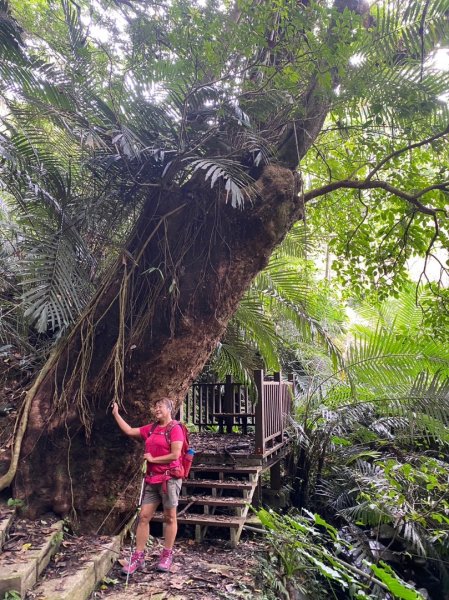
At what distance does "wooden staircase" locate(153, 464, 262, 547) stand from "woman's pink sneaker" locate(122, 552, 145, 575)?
3.89 feet

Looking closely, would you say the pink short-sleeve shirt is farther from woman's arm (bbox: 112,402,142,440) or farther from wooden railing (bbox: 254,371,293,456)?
wooden railing (bbox: 254,371,293,456)

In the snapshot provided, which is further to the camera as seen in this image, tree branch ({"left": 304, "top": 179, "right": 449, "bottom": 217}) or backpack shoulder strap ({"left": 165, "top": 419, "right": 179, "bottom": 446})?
tree branch ({"left": 304, "top": 179, "right": 449, "bottom": 217})

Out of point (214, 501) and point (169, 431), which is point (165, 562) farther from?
point (214, 501)

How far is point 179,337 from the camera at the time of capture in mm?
4105

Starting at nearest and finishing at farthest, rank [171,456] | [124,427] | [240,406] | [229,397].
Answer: [171,456]
[124,427]
[229,397]
[240,406]

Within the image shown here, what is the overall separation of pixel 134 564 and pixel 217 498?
1743mm

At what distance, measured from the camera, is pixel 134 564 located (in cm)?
357

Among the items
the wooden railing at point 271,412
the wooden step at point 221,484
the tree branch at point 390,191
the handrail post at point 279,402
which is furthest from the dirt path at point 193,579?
the tree branch at point 390,191

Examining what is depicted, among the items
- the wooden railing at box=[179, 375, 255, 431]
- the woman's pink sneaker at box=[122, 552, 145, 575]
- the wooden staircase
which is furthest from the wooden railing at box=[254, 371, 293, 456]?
the woman's pink sneaker at box=[122, 552, 145, 575]

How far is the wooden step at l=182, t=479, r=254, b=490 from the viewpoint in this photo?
17.0 ft

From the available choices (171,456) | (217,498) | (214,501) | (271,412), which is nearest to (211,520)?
(214,501)

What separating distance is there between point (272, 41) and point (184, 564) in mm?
4790

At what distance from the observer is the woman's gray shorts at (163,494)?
362cm

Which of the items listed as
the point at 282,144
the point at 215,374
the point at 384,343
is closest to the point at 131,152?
the point at 282,144
